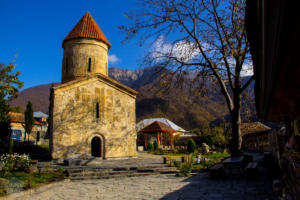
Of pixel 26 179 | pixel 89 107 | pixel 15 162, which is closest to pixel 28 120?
pixel 89 107

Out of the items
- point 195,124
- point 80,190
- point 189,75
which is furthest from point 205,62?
point 195,124

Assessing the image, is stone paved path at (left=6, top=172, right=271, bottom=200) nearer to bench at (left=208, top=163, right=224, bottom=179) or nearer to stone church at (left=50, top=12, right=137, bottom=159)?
bench at (left=208, top=163, right=224, bottom=179)

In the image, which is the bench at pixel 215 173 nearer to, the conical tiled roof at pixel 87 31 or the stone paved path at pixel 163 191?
the stone paved path at pixel 163 191

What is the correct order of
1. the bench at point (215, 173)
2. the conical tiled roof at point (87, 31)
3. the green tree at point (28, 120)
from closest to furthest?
the bench at point (215, 173), the conical tiled roof at point (87, 31), the green tree at point (28, 120)

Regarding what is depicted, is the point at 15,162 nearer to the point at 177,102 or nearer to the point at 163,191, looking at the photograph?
the point at 163,191

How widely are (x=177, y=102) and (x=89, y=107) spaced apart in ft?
23.9

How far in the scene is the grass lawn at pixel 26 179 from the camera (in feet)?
21.4

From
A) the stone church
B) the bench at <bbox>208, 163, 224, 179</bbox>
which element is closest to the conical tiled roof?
the stone church

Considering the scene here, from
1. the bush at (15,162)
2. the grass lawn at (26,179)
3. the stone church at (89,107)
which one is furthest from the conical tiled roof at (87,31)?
the grass lawn at (26,179)

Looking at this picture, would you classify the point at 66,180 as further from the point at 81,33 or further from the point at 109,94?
the point at 81,33

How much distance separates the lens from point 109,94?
16781 millimetres

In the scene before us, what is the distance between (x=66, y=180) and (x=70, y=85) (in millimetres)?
8232

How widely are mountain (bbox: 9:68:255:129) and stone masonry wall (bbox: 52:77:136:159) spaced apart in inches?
117

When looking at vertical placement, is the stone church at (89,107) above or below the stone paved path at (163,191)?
above
